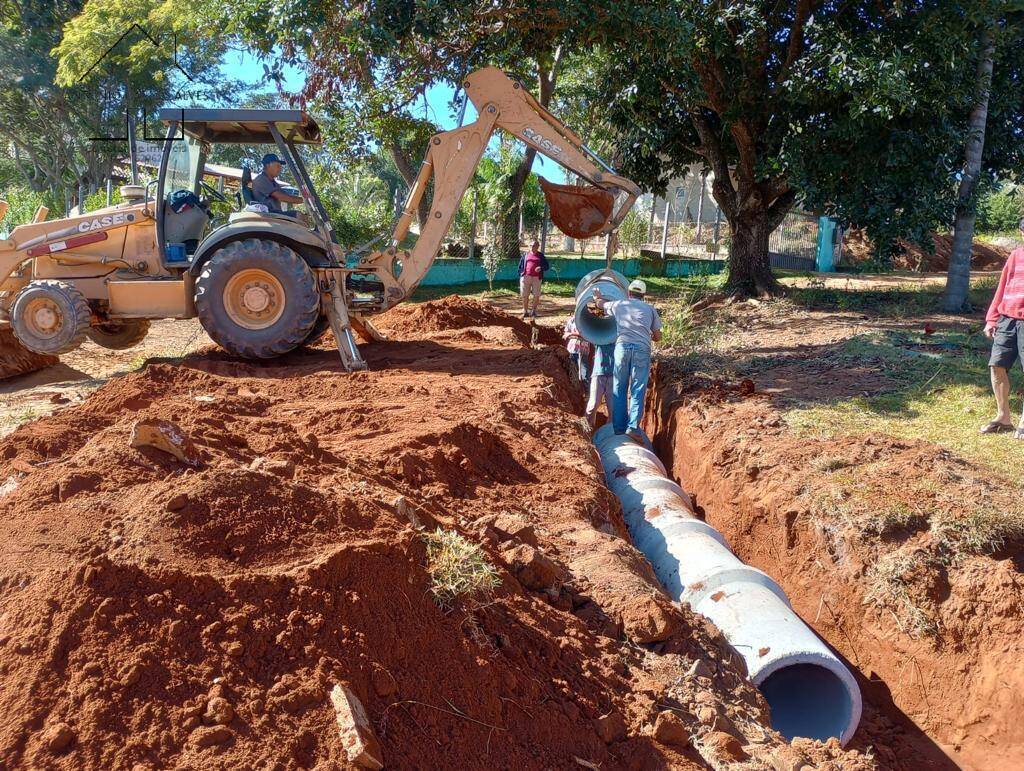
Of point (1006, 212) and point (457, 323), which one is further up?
point (1006, 212)

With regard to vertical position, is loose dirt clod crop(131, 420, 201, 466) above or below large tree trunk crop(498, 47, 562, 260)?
below

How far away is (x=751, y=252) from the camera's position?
14250mm

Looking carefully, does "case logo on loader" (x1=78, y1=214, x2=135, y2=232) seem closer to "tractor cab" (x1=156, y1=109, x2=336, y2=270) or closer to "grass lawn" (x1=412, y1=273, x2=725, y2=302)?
"tractor cab" (x1=156, y1=109, x2=336, y2=270)

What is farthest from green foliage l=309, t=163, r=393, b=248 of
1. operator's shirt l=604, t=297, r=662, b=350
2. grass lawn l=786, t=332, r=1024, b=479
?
grass lawn l=786, t=332, r=1024, b=479

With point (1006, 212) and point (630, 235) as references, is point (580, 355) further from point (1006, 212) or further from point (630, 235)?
point (1006, 212)

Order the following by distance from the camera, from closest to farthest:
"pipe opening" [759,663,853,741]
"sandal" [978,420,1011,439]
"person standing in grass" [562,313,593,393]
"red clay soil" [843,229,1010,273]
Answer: "pipe opening" [759,663,853,741] < "sandal" [978,420,1011,439] < "person standing in grass" [562,313,593,393] < "red clay soil" [843,229,1010,273]

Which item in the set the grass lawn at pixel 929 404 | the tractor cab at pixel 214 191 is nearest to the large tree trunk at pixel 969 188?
the grass lawn at pixel 929 404

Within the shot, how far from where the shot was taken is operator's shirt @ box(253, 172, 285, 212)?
8.41 metres

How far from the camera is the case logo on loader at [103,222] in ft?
28.0

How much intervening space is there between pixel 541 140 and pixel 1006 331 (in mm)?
4916

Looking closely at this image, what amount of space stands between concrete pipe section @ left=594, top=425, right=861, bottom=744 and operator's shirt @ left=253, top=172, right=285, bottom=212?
16.8ft

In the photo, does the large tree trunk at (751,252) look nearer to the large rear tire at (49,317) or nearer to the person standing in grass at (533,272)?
the person standing in grass at (533,272)

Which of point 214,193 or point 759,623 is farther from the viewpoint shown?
point 214,193

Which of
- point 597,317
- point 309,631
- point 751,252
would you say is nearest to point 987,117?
point 751,252
